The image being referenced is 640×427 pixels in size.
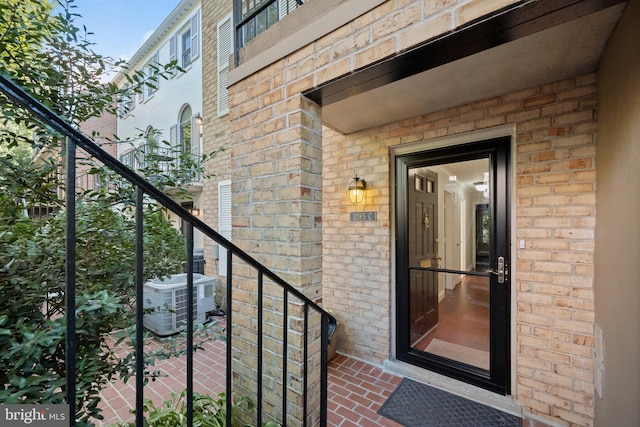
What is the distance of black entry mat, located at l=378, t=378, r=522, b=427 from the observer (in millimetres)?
2078

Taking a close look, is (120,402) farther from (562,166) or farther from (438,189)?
(562,166)

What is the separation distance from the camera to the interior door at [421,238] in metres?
2.83

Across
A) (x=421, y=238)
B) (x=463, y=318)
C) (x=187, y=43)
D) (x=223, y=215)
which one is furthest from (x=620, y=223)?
(x=187, y=43)

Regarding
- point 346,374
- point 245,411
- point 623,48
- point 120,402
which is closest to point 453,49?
point 623,48

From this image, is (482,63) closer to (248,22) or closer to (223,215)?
(248,22)

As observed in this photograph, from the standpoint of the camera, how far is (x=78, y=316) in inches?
39.9

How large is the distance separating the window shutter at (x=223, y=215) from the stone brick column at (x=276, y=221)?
3.52 m

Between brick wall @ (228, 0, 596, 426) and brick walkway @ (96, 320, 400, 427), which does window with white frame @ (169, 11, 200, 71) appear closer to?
brick wall @ (228, 0, 596, 426)

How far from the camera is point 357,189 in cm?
296

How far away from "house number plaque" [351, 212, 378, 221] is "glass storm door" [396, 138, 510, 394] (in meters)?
0.25

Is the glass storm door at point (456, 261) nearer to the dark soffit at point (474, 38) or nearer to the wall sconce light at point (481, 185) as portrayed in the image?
the wall sconce light at point (481, 185)

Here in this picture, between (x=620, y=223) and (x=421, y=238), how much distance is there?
5.01ft

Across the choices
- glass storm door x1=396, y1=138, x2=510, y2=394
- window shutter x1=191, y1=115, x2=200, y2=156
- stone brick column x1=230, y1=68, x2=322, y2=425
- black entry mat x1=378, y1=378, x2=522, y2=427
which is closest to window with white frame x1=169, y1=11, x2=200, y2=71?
window shutter x1=191, y1=115, x2=200, y2=156

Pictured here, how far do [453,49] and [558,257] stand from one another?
1779 millimetres
